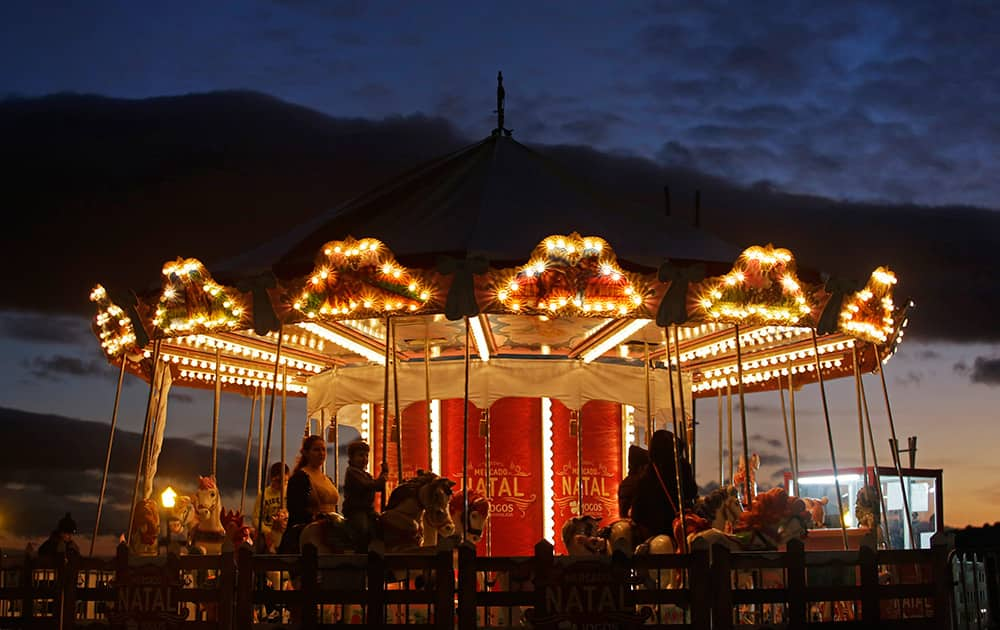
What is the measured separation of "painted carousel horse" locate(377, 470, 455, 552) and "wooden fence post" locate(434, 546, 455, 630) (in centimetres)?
138

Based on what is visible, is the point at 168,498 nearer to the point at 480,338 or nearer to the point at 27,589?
the point at 27,589

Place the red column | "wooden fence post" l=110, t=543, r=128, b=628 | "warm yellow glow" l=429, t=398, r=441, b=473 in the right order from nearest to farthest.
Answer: "wooden fence post" l=110, t=543, r=128, b=628 < the red column < "warm yellow glow" l=429, t=398, r=441, b=473

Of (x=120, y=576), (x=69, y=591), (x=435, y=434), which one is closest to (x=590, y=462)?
(x=435, y=434)

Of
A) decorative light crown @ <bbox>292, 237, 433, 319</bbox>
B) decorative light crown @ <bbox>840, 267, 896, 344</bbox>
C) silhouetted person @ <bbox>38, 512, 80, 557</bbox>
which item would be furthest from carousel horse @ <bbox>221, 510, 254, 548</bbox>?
decorative light crown @ <bbox>840, 267, 896, 344</bbox>

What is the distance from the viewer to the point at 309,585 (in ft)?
32.9

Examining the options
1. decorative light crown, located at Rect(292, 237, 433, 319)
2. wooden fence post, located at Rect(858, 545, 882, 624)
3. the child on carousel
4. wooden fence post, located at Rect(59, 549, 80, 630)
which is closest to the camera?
wooden fence post, located at Rect(858, 545, 882, 624)

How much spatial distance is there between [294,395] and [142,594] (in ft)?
31.3

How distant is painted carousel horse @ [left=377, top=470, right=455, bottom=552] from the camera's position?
439 inches

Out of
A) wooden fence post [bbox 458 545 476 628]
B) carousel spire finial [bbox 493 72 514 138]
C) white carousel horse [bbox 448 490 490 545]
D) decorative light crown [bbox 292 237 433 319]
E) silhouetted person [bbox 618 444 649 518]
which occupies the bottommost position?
wooden fence post [bbox 458 545 476 628]

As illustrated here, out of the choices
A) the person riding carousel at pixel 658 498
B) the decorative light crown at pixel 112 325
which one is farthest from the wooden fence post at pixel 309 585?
the decorative light crown at pixel 112 325

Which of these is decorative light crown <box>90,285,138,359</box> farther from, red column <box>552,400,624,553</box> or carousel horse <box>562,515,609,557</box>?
carousel horse <box>562,515,609,557</box>

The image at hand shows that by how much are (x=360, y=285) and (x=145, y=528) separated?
5.26 meters

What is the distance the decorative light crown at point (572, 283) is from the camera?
11461 millimetres

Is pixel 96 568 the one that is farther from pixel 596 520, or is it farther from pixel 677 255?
pixel 677 255
